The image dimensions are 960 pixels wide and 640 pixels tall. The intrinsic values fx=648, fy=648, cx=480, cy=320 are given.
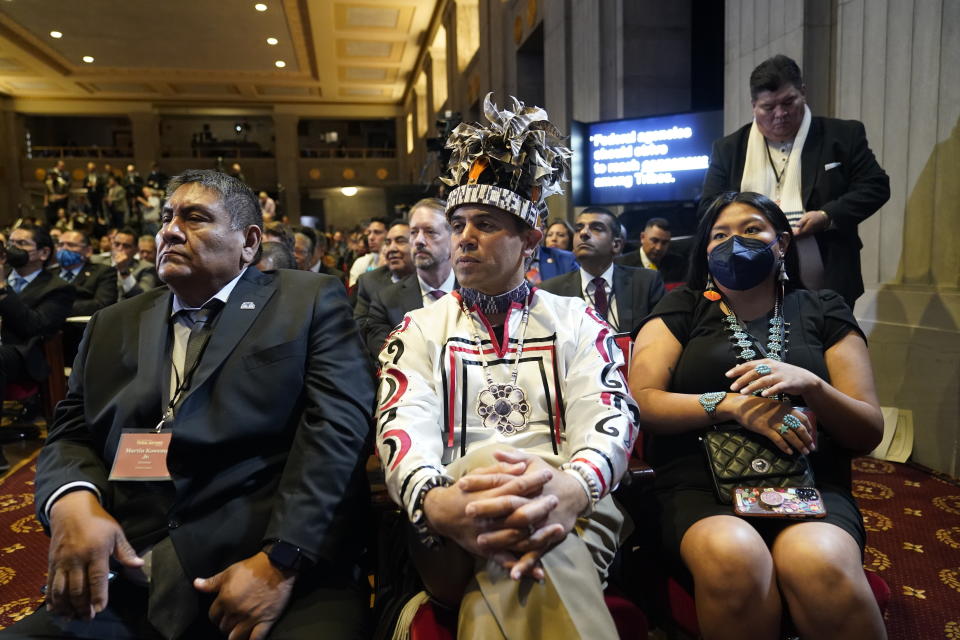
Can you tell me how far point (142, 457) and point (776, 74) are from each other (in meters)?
2.67

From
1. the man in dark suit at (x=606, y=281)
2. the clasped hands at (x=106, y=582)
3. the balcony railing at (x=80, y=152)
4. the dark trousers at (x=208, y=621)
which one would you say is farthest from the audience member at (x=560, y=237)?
the balcony railing at (x=80, y=152)

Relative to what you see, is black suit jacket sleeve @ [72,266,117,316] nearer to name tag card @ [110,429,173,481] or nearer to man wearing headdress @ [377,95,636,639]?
name tag card @ [110,429,173,481]

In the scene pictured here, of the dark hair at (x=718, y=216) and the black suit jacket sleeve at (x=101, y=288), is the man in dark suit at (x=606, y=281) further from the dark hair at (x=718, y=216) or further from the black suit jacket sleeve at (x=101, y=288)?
the black suit jacket sleeve at (x=101, y=288)

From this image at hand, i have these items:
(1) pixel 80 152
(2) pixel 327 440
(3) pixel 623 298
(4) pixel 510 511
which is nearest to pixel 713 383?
(4) pixel 510 511

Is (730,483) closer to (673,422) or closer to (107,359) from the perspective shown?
(673,422)

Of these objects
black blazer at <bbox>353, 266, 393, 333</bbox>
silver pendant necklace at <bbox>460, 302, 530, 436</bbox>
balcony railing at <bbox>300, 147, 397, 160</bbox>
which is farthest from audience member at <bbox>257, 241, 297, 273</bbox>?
balcony railing at <bbox>300, 147, 397, 160</bbox>

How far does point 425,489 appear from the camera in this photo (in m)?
1.28

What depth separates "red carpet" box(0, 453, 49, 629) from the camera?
8.12 feet

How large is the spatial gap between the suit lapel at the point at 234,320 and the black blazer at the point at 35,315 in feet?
11.5

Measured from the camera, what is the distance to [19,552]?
2959 millimetres

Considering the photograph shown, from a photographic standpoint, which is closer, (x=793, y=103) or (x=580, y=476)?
(x=580, y=476)

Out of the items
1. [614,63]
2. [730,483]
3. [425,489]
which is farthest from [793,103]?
[614,63]

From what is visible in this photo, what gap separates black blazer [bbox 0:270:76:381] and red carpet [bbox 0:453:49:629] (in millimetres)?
819

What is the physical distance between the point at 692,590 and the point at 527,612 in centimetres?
54
